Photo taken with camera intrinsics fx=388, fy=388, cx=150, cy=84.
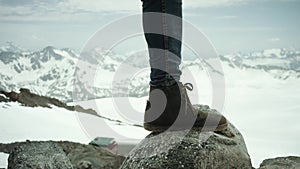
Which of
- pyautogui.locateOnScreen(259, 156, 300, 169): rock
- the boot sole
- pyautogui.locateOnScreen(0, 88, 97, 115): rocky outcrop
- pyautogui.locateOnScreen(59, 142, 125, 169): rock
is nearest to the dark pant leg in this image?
the boot sole

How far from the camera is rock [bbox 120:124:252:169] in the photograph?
1466 mm

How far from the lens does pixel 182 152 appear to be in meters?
1.47

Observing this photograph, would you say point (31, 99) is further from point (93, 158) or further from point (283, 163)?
point (283, 163)

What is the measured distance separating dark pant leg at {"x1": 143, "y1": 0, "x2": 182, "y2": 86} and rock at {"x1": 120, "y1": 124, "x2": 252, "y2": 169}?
378 millimetres

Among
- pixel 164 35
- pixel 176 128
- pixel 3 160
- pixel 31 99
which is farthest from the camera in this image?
pixel 31 99

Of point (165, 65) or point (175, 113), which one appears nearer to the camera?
point (165, 65)

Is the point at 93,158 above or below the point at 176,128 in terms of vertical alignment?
below

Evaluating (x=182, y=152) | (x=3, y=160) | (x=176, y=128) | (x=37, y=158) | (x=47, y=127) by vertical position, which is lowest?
(x=47, y=127)

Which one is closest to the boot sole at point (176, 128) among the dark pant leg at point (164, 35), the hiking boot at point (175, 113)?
the hiking boot at point (175, 113)

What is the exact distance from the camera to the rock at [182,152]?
4.81 feet

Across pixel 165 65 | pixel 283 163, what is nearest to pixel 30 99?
pixel 283 163

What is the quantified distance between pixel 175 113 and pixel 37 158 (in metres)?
1.37

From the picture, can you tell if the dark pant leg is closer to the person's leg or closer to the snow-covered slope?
the person's leg

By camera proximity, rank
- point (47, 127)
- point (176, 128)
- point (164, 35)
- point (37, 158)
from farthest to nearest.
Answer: point (47, 127)
point (37, 158)
point (176, 128)
point (164, 35)
